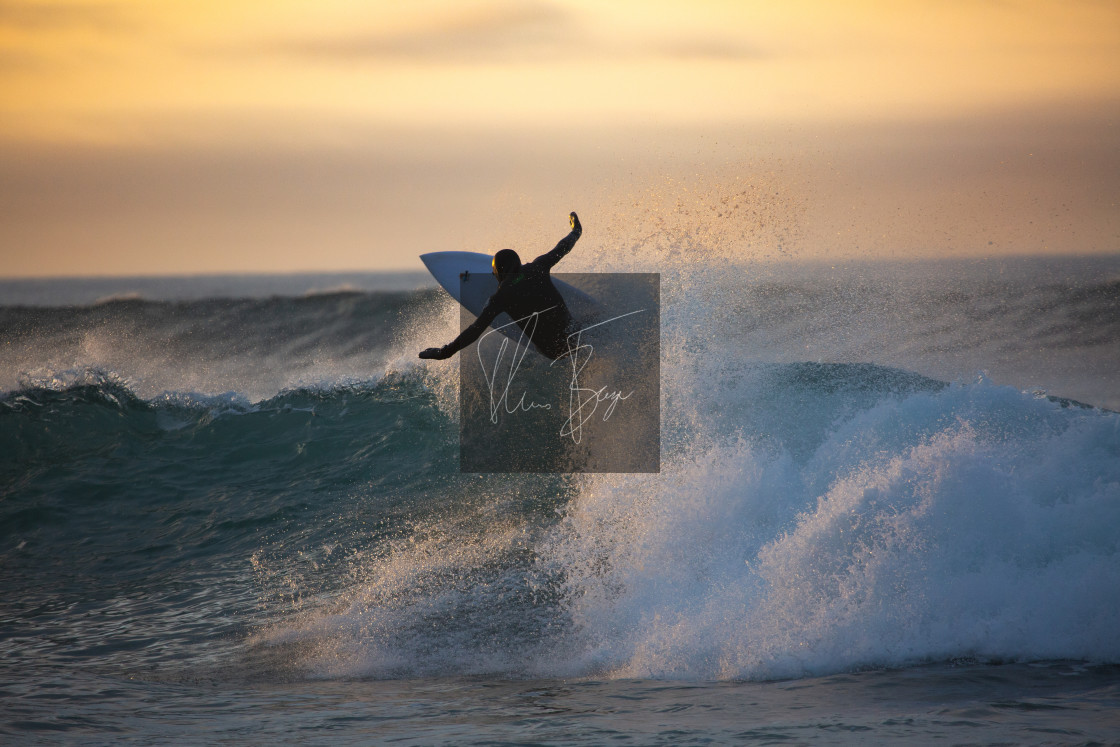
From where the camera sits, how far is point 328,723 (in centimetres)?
381

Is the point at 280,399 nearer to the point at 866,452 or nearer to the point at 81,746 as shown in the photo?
the point at 81,746

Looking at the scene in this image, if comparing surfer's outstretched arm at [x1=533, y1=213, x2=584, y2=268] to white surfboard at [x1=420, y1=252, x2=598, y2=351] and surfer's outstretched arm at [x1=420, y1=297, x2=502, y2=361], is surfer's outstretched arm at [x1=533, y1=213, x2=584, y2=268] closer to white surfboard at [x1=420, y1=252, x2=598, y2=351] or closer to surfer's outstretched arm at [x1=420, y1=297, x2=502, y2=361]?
surfer's outstretched arm at [x1=420, y1=297, x2=502, y2=361]

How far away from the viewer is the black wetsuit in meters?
5.93

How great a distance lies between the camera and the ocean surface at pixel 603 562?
3.84 meters

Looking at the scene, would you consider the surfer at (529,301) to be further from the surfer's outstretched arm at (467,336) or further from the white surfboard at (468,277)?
the white surfboard at (468,277)

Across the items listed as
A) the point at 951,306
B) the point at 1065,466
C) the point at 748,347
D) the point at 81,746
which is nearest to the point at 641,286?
the point at 748,347

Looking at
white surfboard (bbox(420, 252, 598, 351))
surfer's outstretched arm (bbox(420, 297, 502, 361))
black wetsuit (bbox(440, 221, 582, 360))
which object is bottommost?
surfer's outstretched arm (bbox(420, 297, 502, 361))

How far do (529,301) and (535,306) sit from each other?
129 millimetres

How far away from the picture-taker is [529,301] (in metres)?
7.02

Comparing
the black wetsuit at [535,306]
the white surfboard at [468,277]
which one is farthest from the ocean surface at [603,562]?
the white surfboard at [468,277]

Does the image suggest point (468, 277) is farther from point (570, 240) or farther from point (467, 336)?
point (467, 336)

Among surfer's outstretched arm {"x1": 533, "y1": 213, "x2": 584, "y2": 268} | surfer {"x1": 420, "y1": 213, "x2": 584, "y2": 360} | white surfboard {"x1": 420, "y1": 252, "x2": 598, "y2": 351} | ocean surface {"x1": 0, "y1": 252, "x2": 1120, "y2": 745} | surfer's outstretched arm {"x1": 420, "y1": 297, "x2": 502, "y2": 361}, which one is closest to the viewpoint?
ocean surface {"x1": 0, "y1": 252, "x2": 1120, "y2": 745}

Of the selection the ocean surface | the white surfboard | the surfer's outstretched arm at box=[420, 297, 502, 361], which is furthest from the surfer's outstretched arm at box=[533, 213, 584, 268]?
the ocean surface

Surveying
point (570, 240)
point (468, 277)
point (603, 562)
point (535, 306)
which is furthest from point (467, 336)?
point (468, 277)
